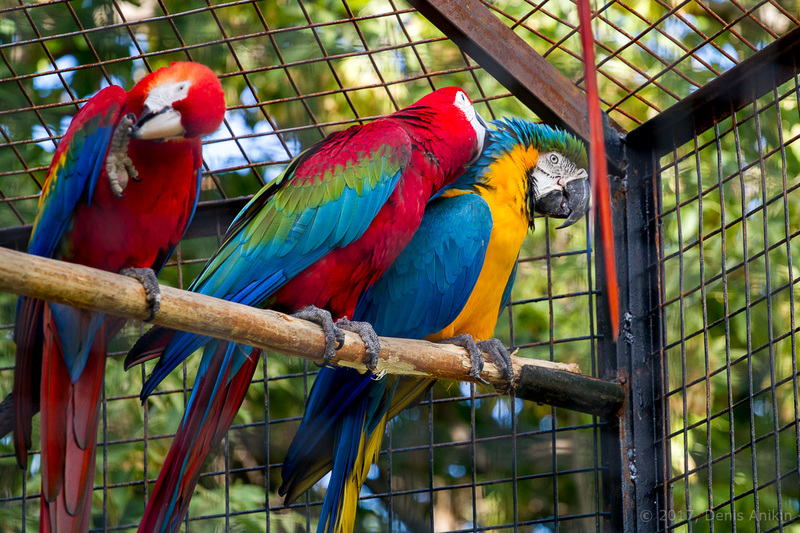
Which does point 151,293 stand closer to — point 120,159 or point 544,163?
point 120,159

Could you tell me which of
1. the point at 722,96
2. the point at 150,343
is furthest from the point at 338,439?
the point at 722,96

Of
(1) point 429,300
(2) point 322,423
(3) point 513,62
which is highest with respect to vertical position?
(3) point 513,62

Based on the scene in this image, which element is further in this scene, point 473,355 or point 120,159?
point 473,355

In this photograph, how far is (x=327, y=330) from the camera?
1.29 metres

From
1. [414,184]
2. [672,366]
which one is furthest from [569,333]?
[414,184]

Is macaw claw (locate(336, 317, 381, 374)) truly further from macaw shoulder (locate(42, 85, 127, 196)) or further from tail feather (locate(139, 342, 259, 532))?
macaw shoulder (locate(42, 85, 127, 196))

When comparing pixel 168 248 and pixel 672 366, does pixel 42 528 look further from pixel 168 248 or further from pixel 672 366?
pixel 672 366

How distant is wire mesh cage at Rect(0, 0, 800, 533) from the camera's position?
4.95 ft

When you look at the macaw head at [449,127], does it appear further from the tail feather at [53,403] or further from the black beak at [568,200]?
the tail feather at [53,403]

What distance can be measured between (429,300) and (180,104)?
670 mm

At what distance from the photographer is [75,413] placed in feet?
4.09

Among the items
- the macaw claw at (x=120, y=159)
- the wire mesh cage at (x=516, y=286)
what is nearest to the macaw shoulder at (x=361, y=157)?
the wire mesh cage at (x=516, y=286)

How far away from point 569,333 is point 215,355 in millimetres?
1841

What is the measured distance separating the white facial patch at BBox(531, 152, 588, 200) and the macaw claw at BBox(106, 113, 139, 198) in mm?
933
